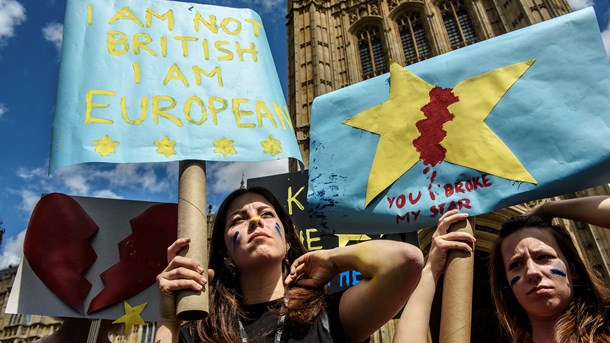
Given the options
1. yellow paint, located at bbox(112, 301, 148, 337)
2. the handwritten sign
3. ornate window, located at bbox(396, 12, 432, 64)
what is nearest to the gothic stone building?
ornate window, located at bbox(396, 12, 432, 64)

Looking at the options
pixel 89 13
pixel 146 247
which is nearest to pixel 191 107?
pixel 89 13

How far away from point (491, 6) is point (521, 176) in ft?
45.3

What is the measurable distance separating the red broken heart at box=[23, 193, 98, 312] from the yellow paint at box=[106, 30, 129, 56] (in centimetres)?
118

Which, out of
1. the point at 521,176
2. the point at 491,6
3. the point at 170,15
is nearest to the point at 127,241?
the point at 170,15

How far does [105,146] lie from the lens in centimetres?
168

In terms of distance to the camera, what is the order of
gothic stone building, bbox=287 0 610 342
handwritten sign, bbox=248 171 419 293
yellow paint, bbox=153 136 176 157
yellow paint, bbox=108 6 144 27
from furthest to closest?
gothic stone building, bbox=287 0 610 342 → handwritten sign, bbox=248 171 419 293 → yellow paint, bbox=108 6 144 27 → yellow paint, bbox=153 136 176 157

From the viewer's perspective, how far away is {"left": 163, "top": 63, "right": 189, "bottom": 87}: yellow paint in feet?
6.33

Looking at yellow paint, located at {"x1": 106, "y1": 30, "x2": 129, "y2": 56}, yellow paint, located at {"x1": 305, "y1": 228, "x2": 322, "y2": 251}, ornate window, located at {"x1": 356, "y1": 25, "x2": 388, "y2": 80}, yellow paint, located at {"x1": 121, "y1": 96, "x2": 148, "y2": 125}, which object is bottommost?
yellow paint, located at {"x1": 121, "y1": 96, "x2": 148, "y2": 125}

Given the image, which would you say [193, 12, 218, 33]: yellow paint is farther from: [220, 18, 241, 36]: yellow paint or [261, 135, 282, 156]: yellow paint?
[261, 135, 282, 156]: yellow paint

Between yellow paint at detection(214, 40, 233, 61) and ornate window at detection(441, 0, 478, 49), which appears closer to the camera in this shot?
yellow paint at detection(214, 40, 233, 61)

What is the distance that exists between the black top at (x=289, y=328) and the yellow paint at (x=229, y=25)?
Answer: 1.36 m

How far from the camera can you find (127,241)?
2.66 m

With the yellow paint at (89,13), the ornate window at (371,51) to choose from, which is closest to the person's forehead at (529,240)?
the yellow paint at (89,13)

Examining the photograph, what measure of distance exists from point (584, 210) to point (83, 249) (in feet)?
8.64
